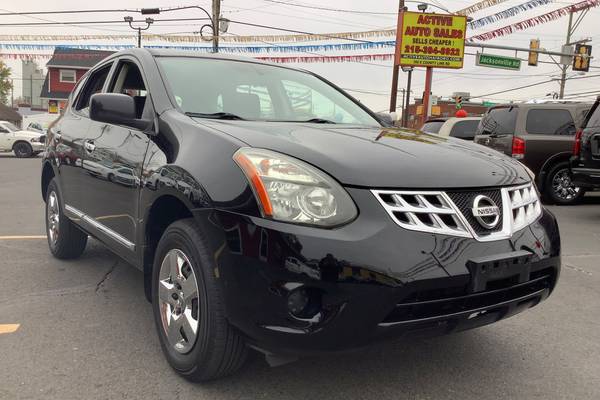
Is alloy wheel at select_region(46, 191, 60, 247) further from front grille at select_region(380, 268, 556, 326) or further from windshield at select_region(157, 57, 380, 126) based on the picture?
front grille at select_region(380, 268, 556, 326)

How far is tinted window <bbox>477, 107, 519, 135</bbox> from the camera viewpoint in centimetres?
955

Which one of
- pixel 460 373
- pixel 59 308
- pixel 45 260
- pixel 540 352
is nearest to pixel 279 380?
pixel 460 373

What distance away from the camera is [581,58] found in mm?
24016

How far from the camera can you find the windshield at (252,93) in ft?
10.4

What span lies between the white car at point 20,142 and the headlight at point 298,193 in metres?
23.8

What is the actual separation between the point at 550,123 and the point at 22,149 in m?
21.6

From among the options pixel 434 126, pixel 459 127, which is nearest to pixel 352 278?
pixel 459 127

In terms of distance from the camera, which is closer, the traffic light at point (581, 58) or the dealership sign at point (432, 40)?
the dealership sign at point (432, 40)

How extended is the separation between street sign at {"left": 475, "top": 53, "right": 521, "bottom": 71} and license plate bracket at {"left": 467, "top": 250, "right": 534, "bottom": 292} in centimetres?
2456

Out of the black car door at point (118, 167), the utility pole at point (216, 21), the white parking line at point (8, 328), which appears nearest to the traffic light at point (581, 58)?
the utility pole at point (216, 21)

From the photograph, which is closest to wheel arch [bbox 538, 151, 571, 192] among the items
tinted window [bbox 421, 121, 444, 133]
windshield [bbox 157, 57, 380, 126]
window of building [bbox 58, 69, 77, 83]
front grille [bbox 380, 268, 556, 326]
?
tinted window [bbox 421, 121, 444, 133]

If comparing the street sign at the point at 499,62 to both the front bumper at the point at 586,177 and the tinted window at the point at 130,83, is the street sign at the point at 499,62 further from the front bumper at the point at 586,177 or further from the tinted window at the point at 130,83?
the tinted window at the point at 130,83

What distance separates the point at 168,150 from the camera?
271 cm

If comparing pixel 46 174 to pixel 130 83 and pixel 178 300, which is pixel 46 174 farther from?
pixel 178 300
